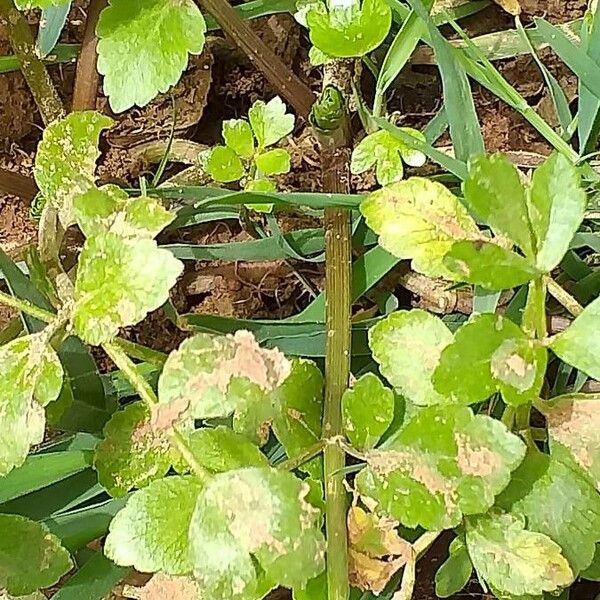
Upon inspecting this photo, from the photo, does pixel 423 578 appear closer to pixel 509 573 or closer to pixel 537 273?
pixel 509 573

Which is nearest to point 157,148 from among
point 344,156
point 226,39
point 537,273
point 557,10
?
point 226,39

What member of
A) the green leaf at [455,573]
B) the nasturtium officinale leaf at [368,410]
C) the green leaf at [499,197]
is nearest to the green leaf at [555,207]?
the green leaf at [499,197]

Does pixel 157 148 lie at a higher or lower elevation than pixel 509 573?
higher

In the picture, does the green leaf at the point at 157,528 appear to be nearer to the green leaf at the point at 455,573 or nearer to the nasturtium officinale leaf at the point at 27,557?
the nasturtium officinale leaf at the point at 27,557

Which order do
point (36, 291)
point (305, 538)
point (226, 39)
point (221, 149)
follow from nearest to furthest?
point (305, 538)
point (36, 291)
point (221, 149)
point (226, 39)

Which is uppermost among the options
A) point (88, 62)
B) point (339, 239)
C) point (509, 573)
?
point (88, 62)

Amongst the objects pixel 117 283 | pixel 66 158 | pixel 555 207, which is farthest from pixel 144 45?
pixel 555 207
